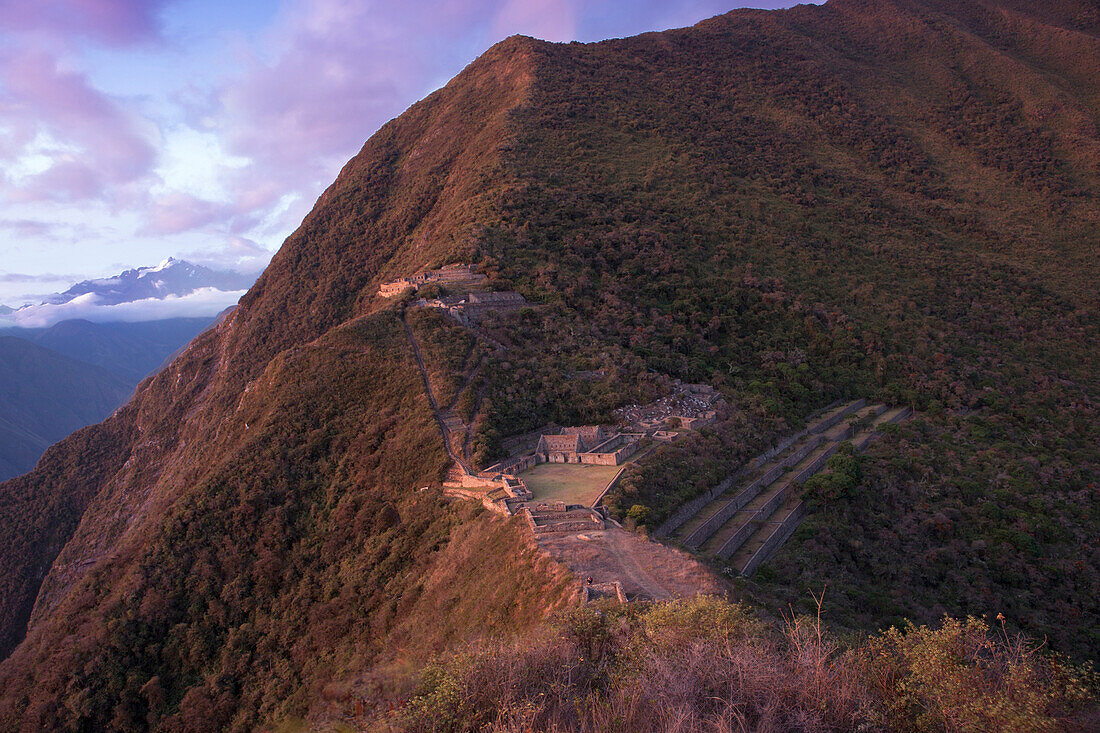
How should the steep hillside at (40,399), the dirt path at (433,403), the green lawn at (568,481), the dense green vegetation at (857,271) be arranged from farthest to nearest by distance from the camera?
the steep hillside at (40,399)
the dense green vegetation at (857,271)
the dirt path at (433,403)
the green lawn at (568,481)

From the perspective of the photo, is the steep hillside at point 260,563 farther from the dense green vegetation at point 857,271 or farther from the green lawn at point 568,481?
the dense green vegetation at point 857,271

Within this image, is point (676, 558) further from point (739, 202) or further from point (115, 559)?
point (739, 202)

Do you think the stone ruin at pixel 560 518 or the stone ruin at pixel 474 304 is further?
the stone ruin at pixel 474 304

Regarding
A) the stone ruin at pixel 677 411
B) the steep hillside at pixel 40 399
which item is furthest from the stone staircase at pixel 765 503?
the steep hillside at pixel 40 399

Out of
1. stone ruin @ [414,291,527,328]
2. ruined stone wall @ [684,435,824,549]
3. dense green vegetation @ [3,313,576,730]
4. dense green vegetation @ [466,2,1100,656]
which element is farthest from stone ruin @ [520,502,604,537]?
stone ruin @ [414,291,527,328]

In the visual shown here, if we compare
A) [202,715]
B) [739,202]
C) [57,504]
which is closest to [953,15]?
[739,202]

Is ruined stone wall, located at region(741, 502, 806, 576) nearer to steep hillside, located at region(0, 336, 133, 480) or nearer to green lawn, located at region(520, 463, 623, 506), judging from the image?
green lawn, located at region(520, 463, 623, 506)
